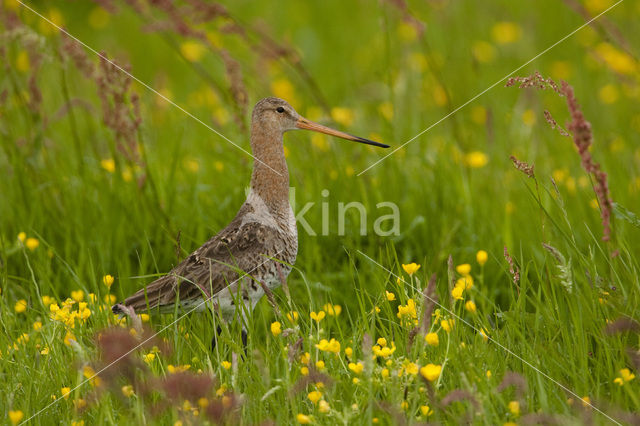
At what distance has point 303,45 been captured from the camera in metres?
9.97

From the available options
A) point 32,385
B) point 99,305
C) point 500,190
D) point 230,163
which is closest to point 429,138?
point 500,190

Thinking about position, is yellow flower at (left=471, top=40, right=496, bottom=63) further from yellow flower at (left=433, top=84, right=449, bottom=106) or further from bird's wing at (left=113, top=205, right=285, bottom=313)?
bird's wing at (left=113, top=205, right=285, bottom=313)

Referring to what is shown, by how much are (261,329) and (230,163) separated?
60.6 inches

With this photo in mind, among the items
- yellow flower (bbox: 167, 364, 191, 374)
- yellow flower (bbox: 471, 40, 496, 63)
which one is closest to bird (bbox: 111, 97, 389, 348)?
yellow flower (bbox: 167, 364, 191, 374)

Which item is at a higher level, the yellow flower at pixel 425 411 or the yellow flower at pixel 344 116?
the yellow flower at pixel 344 116

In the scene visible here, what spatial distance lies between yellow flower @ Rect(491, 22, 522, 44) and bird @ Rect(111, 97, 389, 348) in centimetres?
601

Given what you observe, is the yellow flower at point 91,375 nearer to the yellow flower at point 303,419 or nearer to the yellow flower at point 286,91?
the yellow flower at point 303,419

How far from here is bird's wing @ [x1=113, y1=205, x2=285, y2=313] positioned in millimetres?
3830

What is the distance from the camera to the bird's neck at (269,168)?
4.03 metres

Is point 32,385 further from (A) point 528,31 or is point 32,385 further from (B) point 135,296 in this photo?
(A) point 528,31

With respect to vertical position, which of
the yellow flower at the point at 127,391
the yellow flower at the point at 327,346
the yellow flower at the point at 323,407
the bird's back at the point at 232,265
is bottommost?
the yellow flower at the point at 323,407

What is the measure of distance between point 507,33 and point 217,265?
21.9 ft

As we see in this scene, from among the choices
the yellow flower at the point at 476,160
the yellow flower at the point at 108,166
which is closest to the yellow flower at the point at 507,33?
the yellow flower at the point at 476,160

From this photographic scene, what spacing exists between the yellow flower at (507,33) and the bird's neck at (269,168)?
616cm
